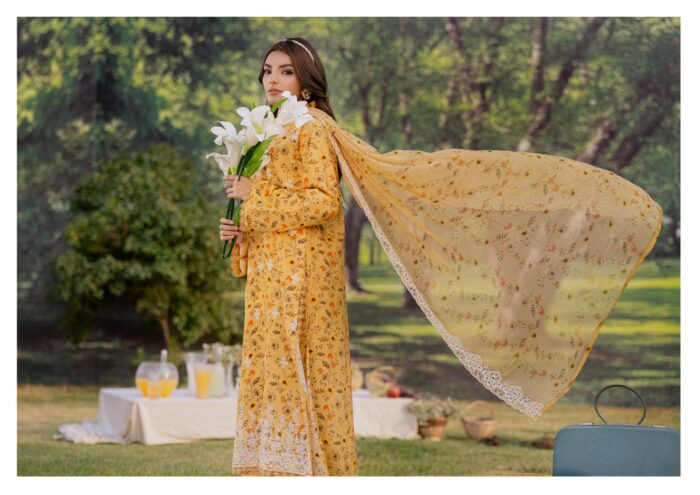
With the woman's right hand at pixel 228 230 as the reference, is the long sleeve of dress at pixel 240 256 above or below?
below

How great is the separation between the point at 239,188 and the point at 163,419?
3014mm

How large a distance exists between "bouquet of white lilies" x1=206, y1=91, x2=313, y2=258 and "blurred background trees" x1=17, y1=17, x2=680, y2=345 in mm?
4044

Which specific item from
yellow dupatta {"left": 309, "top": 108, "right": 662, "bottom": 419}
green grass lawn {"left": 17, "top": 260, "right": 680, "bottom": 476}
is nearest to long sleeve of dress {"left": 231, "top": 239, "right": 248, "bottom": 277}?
yellow dupatta {"left": 309, "top": 108, "right": 662, "bottom": 419}

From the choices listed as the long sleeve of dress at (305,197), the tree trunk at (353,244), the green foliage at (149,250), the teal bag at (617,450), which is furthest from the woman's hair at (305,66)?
the tree trunk at (353,244)

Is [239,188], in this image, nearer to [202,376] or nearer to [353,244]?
[202,376]

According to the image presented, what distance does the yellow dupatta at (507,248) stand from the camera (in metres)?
3.45

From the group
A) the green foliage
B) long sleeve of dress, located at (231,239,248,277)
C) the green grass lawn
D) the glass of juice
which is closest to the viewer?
long sleeve of dress, located at (231,239,248,277)

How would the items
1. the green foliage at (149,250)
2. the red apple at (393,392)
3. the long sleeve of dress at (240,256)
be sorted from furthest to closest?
the green foliage at (149,250)
the red apple at (393,392)
the long sleeve of dress at (240,256)

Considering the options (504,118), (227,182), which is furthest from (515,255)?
(504,118)

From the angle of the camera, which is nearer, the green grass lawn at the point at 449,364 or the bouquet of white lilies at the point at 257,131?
the bouquet of white lilies at the point at 257,131

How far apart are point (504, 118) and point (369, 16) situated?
1.19 m

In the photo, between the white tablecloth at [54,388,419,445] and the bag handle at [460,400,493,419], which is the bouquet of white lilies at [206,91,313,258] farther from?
the bag handle at [460,400,493,419]

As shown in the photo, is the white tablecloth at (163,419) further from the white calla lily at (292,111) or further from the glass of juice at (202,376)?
the white calla lily at (292,111)

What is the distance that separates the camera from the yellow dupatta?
11.3 ft
